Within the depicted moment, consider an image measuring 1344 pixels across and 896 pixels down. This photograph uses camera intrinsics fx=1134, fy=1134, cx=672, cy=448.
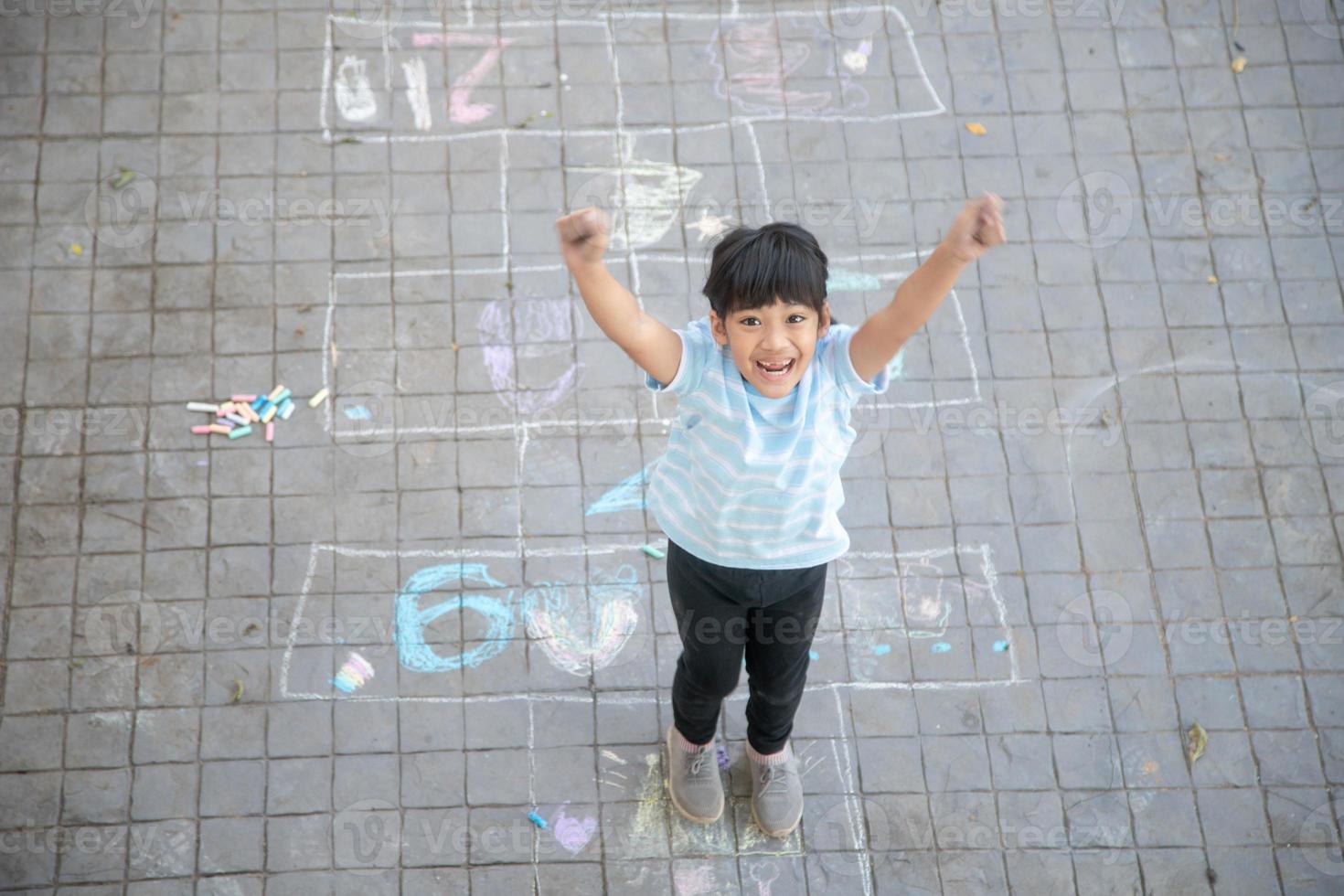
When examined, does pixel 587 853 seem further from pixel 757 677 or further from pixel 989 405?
pixel 989 405

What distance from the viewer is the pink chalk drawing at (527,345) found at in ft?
15.9

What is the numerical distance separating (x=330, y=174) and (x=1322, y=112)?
4754 millimetres

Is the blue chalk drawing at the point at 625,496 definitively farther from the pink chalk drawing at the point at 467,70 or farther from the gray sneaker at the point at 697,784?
the pink chalk drawing at the point at 467,70

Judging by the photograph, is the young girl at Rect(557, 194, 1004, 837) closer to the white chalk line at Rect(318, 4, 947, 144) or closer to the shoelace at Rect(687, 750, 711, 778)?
the shoelace at Rect(687, 750, 711, 778)

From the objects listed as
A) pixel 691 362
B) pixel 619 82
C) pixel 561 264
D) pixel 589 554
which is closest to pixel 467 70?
pixel 619 82

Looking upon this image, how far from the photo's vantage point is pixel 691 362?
9.76 ft

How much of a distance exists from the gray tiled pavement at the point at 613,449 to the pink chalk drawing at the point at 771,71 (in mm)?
23

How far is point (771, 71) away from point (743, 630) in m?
3.15

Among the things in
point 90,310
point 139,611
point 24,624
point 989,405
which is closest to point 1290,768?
point 989,405

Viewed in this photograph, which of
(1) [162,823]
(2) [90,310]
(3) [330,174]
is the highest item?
(3) [330,174]

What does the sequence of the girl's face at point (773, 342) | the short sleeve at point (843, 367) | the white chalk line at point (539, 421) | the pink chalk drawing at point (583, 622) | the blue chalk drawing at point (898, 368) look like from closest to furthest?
1. the girl's face at point (773, 342)
2. the short sleeve at point (843, 367)
3. the pink chalk drawing at point (583, 622)
4. the white chalk line at point (539, 421)
5. the blue chalk drawing at point (898, 368)

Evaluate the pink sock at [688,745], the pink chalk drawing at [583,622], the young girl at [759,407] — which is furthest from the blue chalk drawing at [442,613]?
the young girl at [759,407]

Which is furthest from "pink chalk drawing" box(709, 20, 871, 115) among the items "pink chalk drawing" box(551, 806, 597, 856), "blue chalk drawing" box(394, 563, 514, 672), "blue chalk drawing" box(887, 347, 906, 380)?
"pink chalk drawing" box(551, 806, 597, 856)

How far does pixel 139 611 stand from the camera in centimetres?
441
